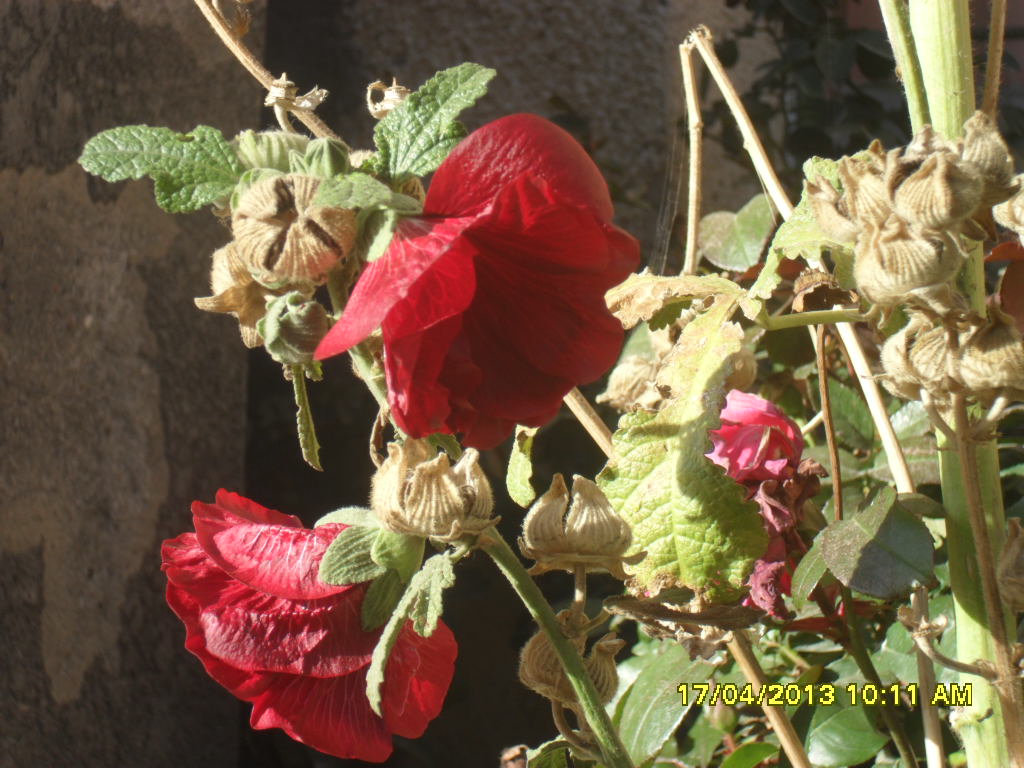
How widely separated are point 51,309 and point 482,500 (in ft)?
2.31

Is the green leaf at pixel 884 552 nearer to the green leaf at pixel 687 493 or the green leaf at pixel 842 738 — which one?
the green leaf at pixel 687 493

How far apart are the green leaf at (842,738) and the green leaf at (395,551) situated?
0.38 metres

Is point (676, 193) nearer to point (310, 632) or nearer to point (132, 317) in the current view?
point (132, 317)

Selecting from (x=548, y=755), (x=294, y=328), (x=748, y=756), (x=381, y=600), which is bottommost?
(x=748, y=756)

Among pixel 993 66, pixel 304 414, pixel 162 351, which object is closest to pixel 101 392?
pixel 162 351

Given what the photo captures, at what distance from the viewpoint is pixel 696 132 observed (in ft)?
1.99

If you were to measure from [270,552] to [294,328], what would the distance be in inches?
4.3

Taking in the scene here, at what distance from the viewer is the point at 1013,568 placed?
0.39 meters

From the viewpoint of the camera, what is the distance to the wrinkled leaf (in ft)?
1.49

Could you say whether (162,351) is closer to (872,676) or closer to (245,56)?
(245,56)

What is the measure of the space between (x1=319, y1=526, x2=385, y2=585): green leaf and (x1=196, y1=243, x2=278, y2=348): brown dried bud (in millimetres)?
76

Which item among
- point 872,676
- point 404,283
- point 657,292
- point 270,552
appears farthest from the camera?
point 872,676

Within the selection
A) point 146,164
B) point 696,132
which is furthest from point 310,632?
point 696,132

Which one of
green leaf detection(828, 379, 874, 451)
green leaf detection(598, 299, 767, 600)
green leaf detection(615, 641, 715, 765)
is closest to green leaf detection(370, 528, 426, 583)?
green leaf detection(598, 299, 767, 600)
